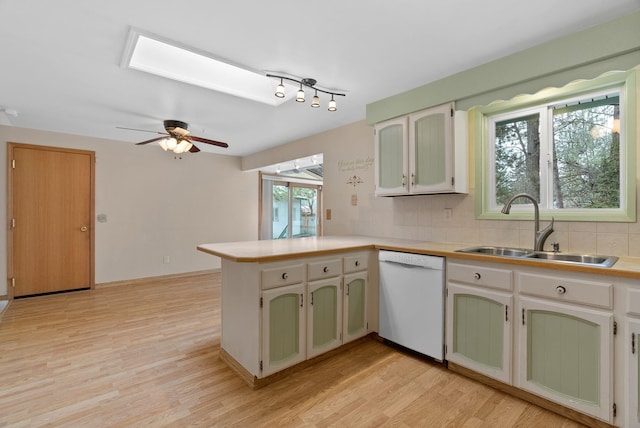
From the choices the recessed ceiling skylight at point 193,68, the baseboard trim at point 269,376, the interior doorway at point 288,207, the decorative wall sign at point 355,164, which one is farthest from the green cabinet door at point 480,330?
the interior doorway at point 288,207

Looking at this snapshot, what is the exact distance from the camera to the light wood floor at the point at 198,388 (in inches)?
67.1

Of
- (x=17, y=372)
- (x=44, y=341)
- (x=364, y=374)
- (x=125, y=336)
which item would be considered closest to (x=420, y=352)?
(x=364, y=374)

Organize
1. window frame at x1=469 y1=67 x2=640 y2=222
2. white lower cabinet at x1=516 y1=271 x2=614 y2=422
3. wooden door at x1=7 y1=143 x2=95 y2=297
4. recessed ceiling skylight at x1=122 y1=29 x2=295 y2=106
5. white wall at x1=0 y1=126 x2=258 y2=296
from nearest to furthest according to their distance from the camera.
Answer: white lower cabinet at x1=516 y1=271 x2=614 y2=422
window frame at x1=469 y1=67 x2=640 y2=222
recessed ceiling skylight at x1=122 y1=29 x2=295 y2=106
wooden door at x1=7 y1=143 x2=95 y2=297
white wall at x1=0 y1=126 x2=258 y2=296

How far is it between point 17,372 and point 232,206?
155 inches

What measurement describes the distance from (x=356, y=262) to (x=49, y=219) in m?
4.40

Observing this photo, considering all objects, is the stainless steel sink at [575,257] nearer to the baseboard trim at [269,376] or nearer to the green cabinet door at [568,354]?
the green cabinet door at [568,354]

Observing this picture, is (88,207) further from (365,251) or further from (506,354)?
(506,354)

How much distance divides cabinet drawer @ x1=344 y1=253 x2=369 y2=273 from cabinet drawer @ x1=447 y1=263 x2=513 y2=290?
0.71 meters

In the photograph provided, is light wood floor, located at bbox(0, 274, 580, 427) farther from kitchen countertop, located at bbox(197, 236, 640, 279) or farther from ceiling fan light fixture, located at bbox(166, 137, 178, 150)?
ceiling fan light fixture, located at bbox(166, 137, 178, 150)

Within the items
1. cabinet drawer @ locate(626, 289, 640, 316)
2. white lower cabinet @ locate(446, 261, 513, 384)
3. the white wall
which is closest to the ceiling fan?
the white wall

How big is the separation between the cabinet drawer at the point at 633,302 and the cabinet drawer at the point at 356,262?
162cm

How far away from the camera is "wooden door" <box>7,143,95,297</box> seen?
399 centimetres

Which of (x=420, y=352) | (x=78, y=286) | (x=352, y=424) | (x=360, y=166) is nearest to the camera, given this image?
(x=352, y=424)

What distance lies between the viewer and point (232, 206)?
231 inches
